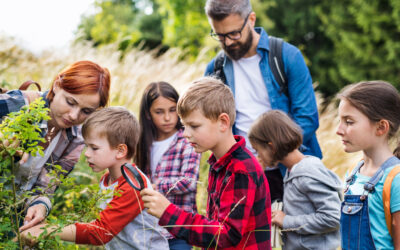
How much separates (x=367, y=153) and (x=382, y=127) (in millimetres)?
178

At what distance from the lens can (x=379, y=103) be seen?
2.50 metres

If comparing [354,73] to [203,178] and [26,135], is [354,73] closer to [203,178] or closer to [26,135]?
[203,178]

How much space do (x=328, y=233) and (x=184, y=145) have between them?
1.28 meters

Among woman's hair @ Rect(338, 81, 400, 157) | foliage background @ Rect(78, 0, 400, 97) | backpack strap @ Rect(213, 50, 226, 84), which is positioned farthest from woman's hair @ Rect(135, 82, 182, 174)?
foliage background @ Rect(78, 0, 400, 97)

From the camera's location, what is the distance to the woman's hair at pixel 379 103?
8.15 ft

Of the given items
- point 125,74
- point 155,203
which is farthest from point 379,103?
point 125,74

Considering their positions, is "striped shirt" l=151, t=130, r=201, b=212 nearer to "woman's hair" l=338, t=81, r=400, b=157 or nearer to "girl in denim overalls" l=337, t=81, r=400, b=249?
"girl in denim overalls" l=337, t=81, r=400, b=249

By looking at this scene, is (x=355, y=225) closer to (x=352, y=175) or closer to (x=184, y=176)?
(x=352, y=175)

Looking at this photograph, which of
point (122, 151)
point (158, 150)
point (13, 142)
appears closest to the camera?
point (13, 142)

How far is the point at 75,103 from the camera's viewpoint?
8.75ft

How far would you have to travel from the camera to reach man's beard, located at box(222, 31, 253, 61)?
3395 mm

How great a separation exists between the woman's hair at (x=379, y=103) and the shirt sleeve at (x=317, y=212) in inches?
22.5

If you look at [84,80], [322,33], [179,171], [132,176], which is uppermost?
[84,80]

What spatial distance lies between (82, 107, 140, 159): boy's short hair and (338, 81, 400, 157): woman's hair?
1.39 m
